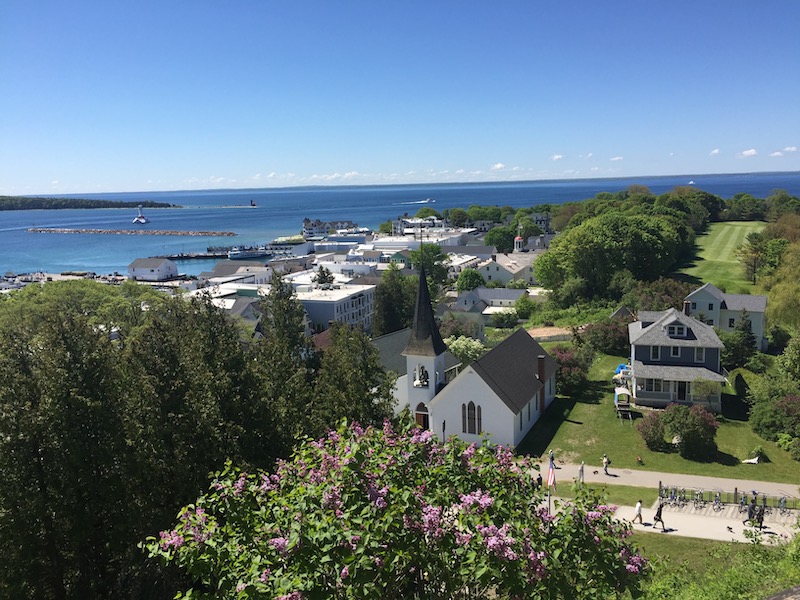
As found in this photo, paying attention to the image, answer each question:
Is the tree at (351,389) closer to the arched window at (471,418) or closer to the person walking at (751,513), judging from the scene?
the arched window at (471,418)

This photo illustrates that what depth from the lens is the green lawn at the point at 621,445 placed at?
28.1 meters

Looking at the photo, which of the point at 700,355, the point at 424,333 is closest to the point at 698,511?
the point at 424,333

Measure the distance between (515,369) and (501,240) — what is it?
94012mm

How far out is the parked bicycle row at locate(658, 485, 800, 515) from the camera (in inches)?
929

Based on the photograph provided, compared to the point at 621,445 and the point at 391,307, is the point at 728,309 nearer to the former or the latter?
→ the point at 621,445

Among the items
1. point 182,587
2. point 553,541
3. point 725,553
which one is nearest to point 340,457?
point 553,541

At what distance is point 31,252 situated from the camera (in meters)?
168

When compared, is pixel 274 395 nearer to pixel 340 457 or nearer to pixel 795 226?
pixel 340 457

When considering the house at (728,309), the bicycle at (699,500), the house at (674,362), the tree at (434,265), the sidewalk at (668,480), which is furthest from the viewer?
the tree at (434,265)

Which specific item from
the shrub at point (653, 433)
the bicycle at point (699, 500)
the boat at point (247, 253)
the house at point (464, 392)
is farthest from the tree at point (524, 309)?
the boat at point (247, 253)

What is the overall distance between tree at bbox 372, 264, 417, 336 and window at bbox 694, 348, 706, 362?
2677cm

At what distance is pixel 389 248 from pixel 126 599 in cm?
10827

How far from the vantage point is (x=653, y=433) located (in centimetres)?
3062

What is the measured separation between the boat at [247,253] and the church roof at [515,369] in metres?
118
